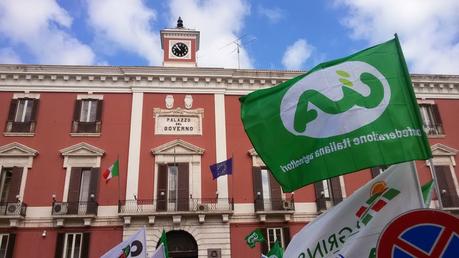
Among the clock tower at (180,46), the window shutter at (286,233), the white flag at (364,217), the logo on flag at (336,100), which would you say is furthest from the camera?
the clock tower at (180,46)

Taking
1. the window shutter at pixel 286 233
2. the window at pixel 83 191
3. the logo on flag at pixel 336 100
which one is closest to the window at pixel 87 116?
the window at pixel 83 191

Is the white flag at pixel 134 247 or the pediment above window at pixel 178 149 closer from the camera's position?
the white flag at pixel 134 247

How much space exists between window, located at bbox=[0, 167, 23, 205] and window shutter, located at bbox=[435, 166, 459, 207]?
20987mm

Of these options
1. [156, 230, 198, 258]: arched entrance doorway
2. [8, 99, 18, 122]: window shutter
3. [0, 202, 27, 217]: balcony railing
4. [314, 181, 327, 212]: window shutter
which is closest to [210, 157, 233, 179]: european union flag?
[156, 230, 198, 258]: arched entrance doorway

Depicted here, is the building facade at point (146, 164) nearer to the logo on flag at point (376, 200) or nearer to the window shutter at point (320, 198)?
the window shutter at point (320, 198)

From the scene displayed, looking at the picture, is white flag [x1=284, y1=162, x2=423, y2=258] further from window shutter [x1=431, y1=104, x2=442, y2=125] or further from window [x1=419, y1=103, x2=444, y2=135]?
window shutter [x1=431, y1=104, x2=442, y2=125]

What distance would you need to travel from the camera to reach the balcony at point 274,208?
67.4 ft

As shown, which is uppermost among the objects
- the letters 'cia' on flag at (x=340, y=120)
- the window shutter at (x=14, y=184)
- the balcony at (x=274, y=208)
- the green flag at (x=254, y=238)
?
the window shutter at (x=14, y=184)

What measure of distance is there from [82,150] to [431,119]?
768 inches

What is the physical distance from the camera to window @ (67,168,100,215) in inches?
792

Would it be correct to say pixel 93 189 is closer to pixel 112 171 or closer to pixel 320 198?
pixel 112 171

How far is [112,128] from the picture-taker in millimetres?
22250

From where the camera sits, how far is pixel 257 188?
21484 mm

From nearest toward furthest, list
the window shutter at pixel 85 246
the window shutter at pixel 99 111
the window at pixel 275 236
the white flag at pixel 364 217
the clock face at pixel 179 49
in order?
the white flag at pixel 364 217
the window shutter at pixel 85 246
the window at pixel 275 236
the window shutter at pixel 99 111
the clock face at pixel 179 49
